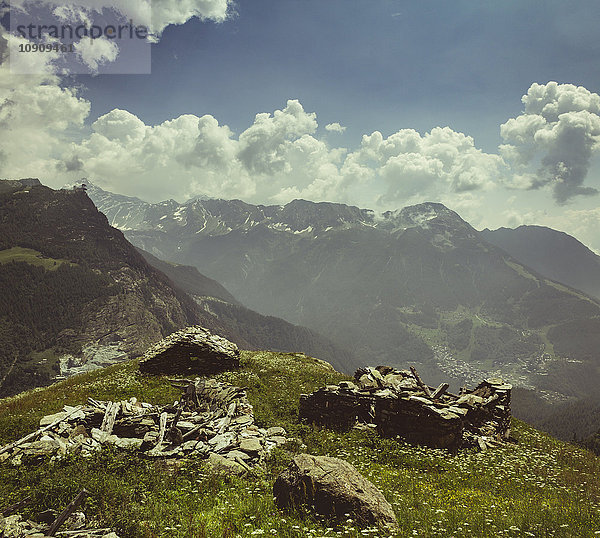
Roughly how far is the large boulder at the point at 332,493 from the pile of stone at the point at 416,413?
12525mm

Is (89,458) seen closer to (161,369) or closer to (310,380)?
(161,369)

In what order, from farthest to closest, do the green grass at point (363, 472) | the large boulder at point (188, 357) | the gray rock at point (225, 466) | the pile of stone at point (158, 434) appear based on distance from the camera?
the large boulder at point (188, 357) < the pile of stone at point (158, 434) < the gray rock at point (225, 466) < the green grass at point (363, 472)

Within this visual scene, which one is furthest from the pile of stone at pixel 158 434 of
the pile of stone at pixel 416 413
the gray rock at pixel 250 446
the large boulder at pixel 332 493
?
the pile of stone at pixel 416 413

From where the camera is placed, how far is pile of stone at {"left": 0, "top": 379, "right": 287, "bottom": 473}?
15719 mm

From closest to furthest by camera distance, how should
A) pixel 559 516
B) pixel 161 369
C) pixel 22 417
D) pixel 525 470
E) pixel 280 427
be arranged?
1. pixel 559 516
2. pixel 525 470
3. pixel 22 417
4. pixel 280 427
5. pixel 161 369

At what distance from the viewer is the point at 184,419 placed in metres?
21.7

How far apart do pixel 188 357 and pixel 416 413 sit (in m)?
27.1

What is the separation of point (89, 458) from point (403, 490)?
13.6 metres

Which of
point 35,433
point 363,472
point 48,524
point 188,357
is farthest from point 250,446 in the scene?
point 188,357

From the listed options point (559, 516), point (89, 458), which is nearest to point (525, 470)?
point (559, 516)

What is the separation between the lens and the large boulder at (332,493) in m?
10.2

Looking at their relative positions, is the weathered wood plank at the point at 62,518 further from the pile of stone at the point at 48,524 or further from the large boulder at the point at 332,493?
the large boulder at the point at 332,493

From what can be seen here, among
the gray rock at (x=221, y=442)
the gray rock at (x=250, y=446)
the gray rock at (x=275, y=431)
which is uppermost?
the gray rock at (x=221, y=442)

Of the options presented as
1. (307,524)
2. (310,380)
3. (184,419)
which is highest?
(307,524)
